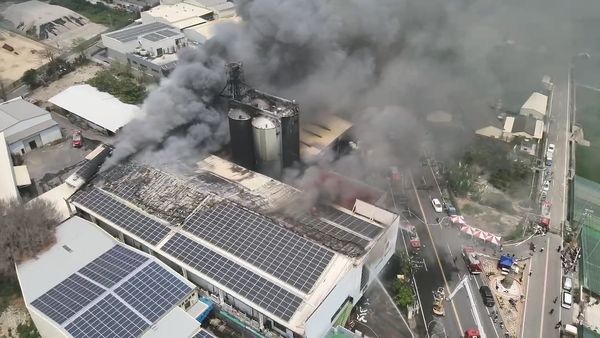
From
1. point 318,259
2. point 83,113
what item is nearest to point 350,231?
point 318,259

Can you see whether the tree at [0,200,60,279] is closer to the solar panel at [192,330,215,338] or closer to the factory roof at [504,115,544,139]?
the solar panel at [192,330,215,338]

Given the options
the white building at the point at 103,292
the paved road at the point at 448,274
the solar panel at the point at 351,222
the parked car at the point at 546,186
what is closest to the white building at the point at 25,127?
the white building at the point at 103,292

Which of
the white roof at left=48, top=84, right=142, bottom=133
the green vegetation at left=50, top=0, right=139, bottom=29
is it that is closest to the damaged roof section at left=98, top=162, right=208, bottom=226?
the white roof at left=48, top=84, right=142, bottom=133

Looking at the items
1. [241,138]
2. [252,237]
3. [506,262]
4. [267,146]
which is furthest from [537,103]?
[252,237]

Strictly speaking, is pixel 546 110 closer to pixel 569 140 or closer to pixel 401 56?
pixel 569 140

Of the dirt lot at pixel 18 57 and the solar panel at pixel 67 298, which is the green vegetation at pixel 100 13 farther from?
the solar panel at pixel 67 298

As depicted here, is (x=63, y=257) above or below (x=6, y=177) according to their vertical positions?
below

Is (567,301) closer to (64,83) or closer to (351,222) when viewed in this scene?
(351,222)
